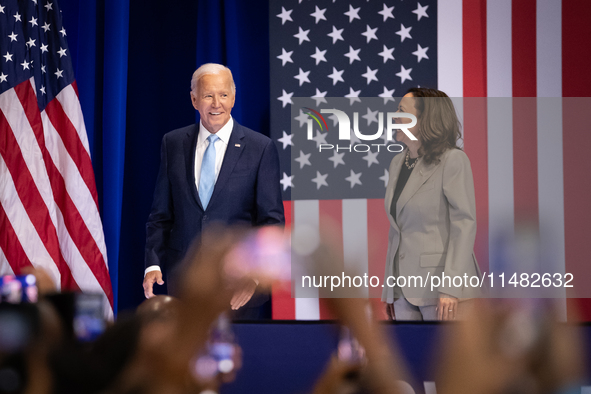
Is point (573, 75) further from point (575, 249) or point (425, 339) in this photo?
point (425, 339)

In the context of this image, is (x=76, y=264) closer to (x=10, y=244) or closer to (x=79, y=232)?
(x=79, y=232)

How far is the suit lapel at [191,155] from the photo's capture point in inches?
100.0

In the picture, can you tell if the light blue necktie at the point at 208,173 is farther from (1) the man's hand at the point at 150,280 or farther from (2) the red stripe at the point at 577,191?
(2) the red stripe at the point at 577,191

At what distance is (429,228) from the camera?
89.9 inches

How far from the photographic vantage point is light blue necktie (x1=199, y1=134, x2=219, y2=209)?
2571mm

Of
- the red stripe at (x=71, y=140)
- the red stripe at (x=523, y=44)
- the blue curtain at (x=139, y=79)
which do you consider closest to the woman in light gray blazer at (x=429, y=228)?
the red stripe at (x=523, y=44)

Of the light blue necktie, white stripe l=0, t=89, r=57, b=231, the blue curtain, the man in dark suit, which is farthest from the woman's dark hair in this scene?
white stripe l=0, t=89, r=57, b=231

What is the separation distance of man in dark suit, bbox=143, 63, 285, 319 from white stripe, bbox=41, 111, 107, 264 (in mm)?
825

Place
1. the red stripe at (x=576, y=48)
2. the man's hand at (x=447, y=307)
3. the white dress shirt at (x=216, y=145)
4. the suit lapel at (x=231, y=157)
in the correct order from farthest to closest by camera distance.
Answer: the red stripe at (x=576, y=48)
the white dress shirt at (x=216, y=145)
the suit lapel at (x=231, y=157)
the man's hand at (x=447, y=307)

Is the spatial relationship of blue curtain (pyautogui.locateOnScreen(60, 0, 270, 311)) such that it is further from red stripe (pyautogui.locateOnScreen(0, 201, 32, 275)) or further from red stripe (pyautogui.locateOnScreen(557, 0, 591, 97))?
red stripe (pyautogui.locateOnScreen(557, 0, 591, 97))

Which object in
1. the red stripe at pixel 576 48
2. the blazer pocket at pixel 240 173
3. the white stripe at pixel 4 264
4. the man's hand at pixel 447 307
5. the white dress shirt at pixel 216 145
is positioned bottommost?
the man's hand at pixel 447 307

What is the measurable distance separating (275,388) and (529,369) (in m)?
1.13

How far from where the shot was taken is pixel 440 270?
229cm

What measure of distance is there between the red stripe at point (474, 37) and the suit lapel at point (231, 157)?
1415mm
